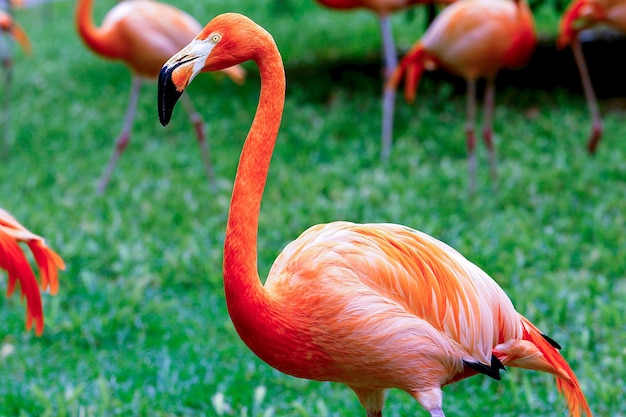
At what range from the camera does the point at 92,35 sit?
19.4 ft

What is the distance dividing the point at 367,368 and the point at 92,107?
6730 millimetres

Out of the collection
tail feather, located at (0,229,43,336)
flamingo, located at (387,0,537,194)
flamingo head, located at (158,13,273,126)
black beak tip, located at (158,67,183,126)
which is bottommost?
tail feather, located at (0,229,43,336)

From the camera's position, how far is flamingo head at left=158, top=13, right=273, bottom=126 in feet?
6.36

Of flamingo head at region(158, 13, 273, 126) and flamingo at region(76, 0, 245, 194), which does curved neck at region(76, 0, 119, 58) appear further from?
flamingo head at region(158, 13, 273, 126)

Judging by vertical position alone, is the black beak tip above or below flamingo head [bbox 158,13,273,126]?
below

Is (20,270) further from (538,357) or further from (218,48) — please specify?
(538,357)

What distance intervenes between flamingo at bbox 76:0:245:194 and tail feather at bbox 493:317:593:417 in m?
3.75

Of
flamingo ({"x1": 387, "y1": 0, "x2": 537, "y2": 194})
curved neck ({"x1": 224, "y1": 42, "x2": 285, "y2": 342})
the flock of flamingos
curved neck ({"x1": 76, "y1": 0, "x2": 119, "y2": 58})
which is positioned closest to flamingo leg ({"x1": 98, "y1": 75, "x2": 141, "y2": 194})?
curved neck ({"x1": 76, "y1": 0, "x2": 119, "y2": 58})

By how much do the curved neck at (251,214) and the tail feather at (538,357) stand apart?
75 cm

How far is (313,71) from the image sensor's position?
29.8ft

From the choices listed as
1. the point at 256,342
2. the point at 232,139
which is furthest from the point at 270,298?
the point at 232,139

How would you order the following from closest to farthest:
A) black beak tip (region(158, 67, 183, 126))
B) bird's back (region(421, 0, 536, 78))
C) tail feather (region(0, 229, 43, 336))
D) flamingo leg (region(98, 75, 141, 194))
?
black beak tip (region(158, 67, 183, 126)), tail feather (region(0, 229, 43, 336)), bird's back (region(421, 0, 536, 78)), flamingo leg (region(98, 75, 141, 194))

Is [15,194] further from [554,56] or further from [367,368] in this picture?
[554,56]

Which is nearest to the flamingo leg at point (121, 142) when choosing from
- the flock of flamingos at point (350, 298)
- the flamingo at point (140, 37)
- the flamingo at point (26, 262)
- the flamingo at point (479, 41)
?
the flamingo at point (140, 37)
